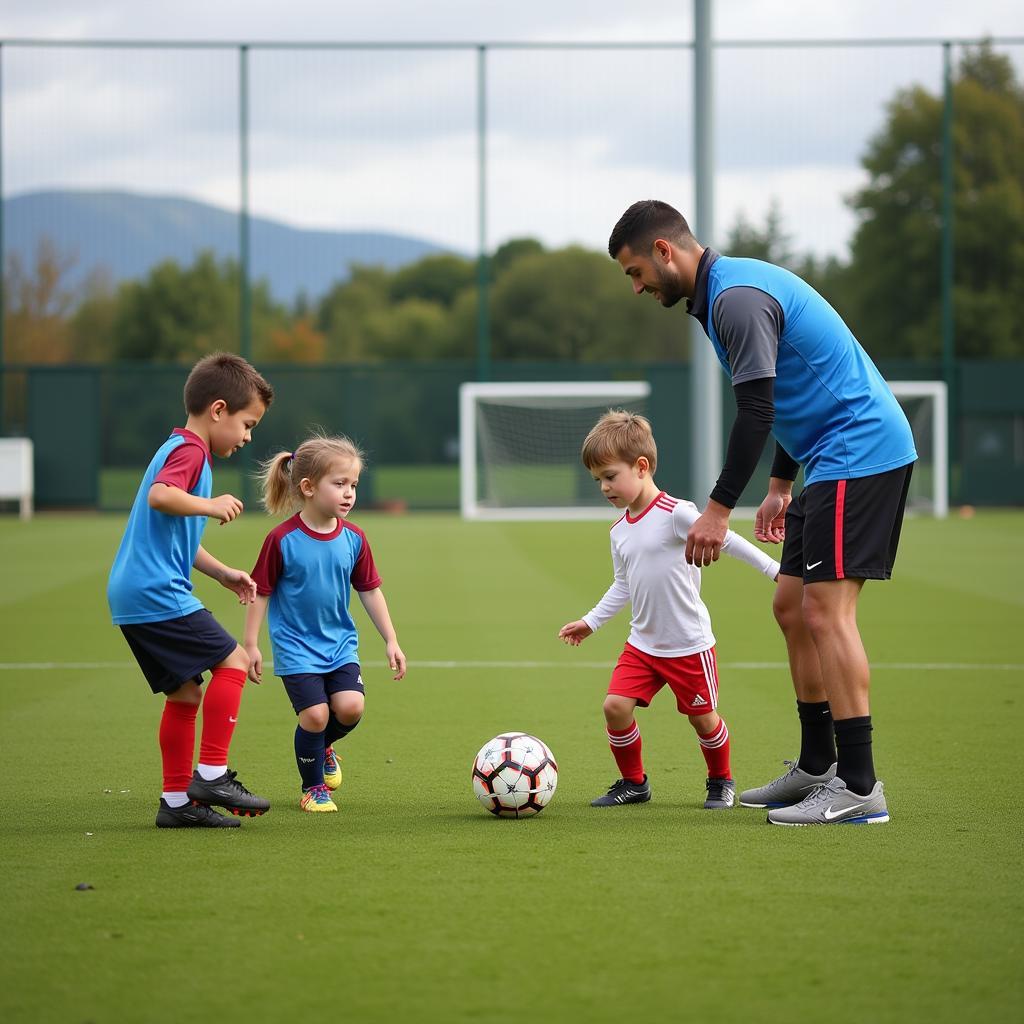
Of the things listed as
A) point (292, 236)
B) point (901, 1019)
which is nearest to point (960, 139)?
point (292, 236)

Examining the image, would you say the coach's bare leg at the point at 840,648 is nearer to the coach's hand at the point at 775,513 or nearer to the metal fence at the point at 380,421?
the coach's hand at the point at 775,513

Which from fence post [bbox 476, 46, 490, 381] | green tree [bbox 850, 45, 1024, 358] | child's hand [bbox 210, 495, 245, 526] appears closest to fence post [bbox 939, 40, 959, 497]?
fence post [bbox 476, 46, 490, 381]

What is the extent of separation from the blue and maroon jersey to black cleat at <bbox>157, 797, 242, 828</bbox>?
559 mm

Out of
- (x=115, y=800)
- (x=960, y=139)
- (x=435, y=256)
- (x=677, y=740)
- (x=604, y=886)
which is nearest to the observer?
(x=604, y=886)

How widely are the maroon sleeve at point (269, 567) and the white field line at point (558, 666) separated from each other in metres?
3.54

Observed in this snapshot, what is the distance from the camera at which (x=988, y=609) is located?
11328 millimetres

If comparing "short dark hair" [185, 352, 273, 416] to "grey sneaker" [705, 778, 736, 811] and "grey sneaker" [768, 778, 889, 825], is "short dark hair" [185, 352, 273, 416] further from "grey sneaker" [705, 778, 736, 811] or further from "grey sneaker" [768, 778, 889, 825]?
"grey sneaker" [768, 778, 889, 825]

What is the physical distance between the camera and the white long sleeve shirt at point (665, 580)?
16.4 ft

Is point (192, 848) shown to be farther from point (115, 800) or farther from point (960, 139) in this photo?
point (960, 139)

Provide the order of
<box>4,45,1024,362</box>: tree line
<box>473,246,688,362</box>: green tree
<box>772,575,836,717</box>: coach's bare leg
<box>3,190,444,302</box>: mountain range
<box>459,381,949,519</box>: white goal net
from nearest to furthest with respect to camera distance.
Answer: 1. <box>772,575,836,717</box>: coach's bare leg
2. <box>459,381,949,519</box>: white goal net
3. <box>3,190,444,302</box>: mountain range
4. <box>4,45,1024,362</box>: tree line
5. <box>473,246,688,362</box>: green tree

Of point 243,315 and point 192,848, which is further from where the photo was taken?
point 243,315

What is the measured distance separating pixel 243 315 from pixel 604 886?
26.0 metres

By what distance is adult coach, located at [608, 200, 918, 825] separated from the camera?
4.59 m

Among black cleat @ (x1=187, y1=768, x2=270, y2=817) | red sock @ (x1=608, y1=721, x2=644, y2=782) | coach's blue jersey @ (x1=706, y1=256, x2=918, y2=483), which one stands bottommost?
black cleat @ (x1=187, y1=768, x2=270, y2=817)
